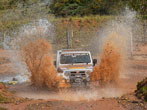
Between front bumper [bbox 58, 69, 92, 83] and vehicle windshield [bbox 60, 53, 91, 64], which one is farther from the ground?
vehicle windshield [bbox 60, 53, 91, 64]

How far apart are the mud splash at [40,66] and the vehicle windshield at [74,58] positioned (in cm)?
52

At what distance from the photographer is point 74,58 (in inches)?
481

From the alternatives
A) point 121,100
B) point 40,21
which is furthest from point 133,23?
point 121,100

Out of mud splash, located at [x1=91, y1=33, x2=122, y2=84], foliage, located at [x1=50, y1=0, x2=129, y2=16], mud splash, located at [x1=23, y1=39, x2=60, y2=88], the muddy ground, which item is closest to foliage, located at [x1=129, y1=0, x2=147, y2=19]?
the muddy ground

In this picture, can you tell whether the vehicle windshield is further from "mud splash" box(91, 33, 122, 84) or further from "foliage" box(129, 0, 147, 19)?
"foliage" box(129, 0, 147, 19)

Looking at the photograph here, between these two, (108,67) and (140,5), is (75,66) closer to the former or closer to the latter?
(108,67)

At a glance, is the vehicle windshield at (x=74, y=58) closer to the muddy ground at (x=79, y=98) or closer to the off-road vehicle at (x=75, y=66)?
the off-road vehicle at (x=75, y=66)

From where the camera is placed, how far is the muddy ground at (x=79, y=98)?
26.4ft

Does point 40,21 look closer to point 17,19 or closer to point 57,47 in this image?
point 17,19

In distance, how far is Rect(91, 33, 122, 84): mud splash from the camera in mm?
11205

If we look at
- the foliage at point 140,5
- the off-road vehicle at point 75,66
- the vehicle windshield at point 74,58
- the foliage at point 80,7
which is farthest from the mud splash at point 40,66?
the foliage at point 80,7

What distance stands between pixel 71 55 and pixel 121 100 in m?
4.27

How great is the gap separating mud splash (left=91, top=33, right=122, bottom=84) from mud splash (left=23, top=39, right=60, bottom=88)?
148 centimetres

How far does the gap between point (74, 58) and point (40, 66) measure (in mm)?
1364
